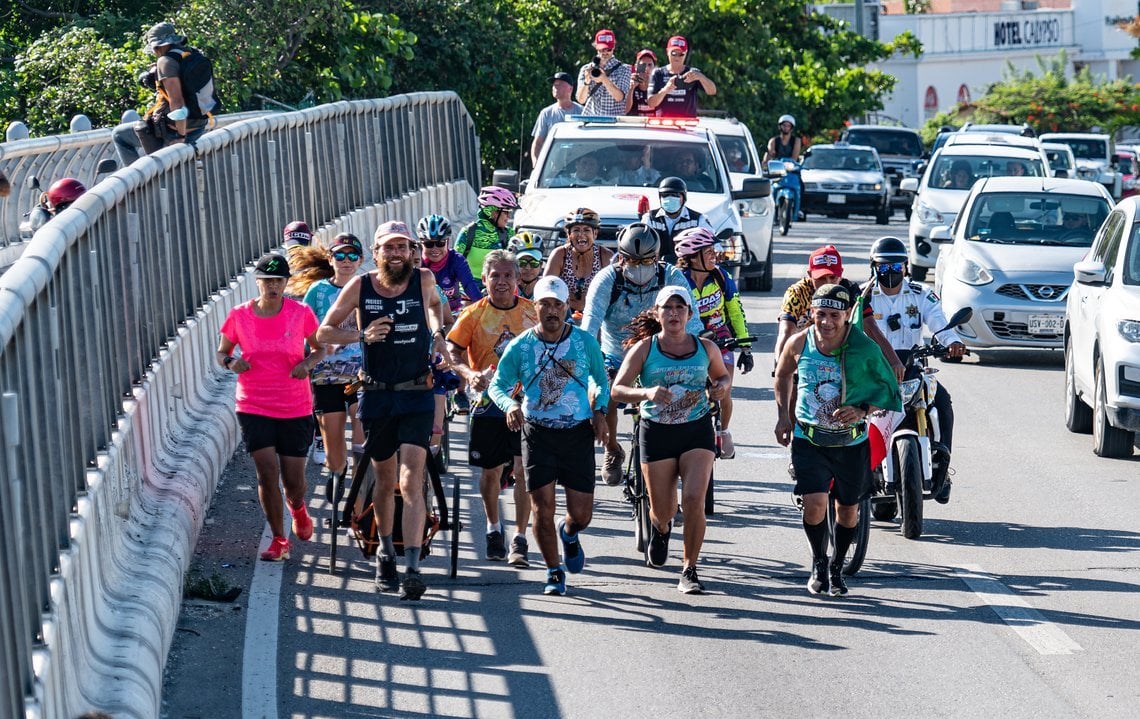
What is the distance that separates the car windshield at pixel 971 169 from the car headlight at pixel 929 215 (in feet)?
4.59

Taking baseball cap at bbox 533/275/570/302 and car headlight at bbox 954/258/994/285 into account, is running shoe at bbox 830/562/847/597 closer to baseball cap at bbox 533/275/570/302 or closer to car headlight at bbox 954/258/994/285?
baseball cap at bbox 533/275/570/302

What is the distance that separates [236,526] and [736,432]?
5156mm

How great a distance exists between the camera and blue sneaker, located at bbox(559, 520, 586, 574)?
Answer: 1063cm

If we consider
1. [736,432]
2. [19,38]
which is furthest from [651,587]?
[19,38]

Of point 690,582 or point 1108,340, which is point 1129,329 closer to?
point 1108,340

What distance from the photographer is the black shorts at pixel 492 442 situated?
1110cm

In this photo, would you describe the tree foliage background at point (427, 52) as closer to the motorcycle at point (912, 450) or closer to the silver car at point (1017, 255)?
the silver car at point (1017, 255)

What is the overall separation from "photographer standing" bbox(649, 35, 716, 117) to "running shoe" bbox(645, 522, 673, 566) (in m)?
13.0

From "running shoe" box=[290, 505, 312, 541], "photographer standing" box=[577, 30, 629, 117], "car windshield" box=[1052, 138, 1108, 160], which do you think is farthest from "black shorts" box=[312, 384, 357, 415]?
"car windshield" box=[1052, 138, 1108, 160]

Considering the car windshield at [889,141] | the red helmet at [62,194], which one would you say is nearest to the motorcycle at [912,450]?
the red helmet at [62,194]

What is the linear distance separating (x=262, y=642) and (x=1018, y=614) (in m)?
3.86

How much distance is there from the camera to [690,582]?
416 inches

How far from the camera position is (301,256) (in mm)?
12570

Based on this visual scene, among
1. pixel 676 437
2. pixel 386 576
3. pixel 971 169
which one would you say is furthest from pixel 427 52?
pixel 676 437
